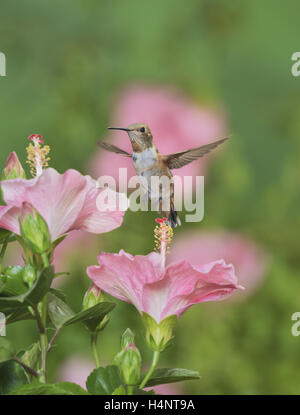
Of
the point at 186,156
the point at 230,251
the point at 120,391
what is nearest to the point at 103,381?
the point at 120,391

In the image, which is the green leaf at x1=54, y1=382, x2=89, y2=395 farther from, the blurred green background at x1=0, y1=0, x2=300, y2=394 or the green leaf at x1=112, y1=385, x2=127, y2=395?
the blurred green background at x1=0, y1=0, x2=300, y2=394

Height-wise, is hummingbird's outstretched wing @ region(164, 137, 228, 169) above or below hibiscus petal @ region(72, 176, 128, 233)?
above

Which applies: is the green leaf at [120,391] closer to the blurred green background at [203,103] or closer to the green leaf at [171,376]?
the green leaf at [171,376]

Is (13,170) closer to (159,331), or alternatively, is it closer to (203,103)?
(159,331)

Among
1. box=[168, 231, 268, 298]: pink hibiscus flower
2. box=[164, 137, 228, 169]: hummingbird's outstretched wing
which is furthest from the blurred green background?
box=[164, 137, 228, 169]: hummingbird's outstretched wing

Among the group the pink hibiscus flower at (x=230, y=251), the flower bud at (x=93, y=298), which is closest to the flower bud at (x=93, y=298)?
the flower bud at (x=93, y=298)

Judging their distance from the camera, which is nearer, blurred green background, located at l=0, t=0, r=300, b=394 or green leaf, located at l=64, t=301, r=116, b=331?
green leaf, located at l=64, t=301, r=116, b=331
